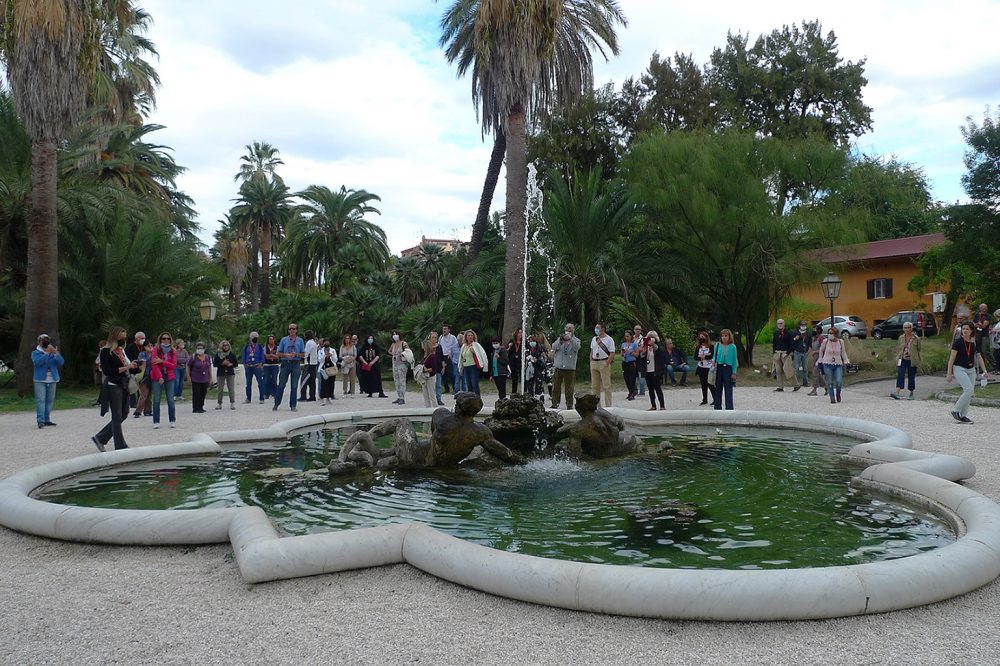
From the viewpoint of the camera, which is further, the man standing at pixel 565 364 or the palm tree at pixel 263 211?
the palm tree at pixel 263 211

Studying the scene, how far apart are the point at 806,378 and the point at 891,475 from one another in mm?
13417

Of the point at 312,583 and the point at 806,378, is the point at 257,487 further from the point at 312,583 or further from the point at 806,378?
the point at 806,378

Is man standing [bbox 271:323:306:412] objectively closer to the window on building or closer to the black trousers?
the black trousers

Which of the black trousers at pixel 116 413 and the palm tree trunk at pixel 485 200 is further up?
the palm tree trunk at pixel 485 200

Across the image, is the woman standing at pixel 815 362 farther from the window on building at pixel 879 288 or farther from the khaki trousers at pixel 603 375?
the window on building at pixel 879 288

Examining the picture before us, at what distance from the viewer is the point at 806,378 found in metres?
20.0

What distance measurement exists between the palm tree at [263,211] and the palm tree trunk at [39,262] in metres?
32.2

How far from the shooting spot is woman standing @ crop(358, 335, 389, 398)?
19328 mm

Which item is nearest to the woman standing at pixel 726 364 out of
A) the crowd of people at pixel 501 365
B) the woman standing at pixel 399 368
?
the crowd of people at pixel 501 365

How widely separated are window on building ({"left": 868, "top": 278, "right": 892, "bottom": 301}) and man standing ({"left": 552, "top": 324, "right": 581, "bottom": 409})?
34.3 metres

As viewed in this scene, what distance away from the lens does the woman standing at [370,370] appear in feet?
63.4

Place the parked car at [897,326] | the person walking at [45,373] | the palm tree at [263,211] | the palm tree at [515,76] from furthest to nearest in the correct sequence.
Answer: the palm tree at [263,211] < the parked car at [897,326] < the palm tree at [515,76] < the person walking at [45,373]

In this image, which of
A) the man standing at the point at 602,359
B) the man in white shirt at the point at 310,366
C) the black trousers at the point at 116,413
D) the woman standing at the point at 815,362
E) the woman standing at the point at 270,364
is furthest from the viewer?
the woman standing at the point at 815,362

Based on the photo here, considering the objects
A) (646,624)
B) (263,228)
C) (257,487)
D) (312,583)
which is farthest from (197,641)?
(263,228)
